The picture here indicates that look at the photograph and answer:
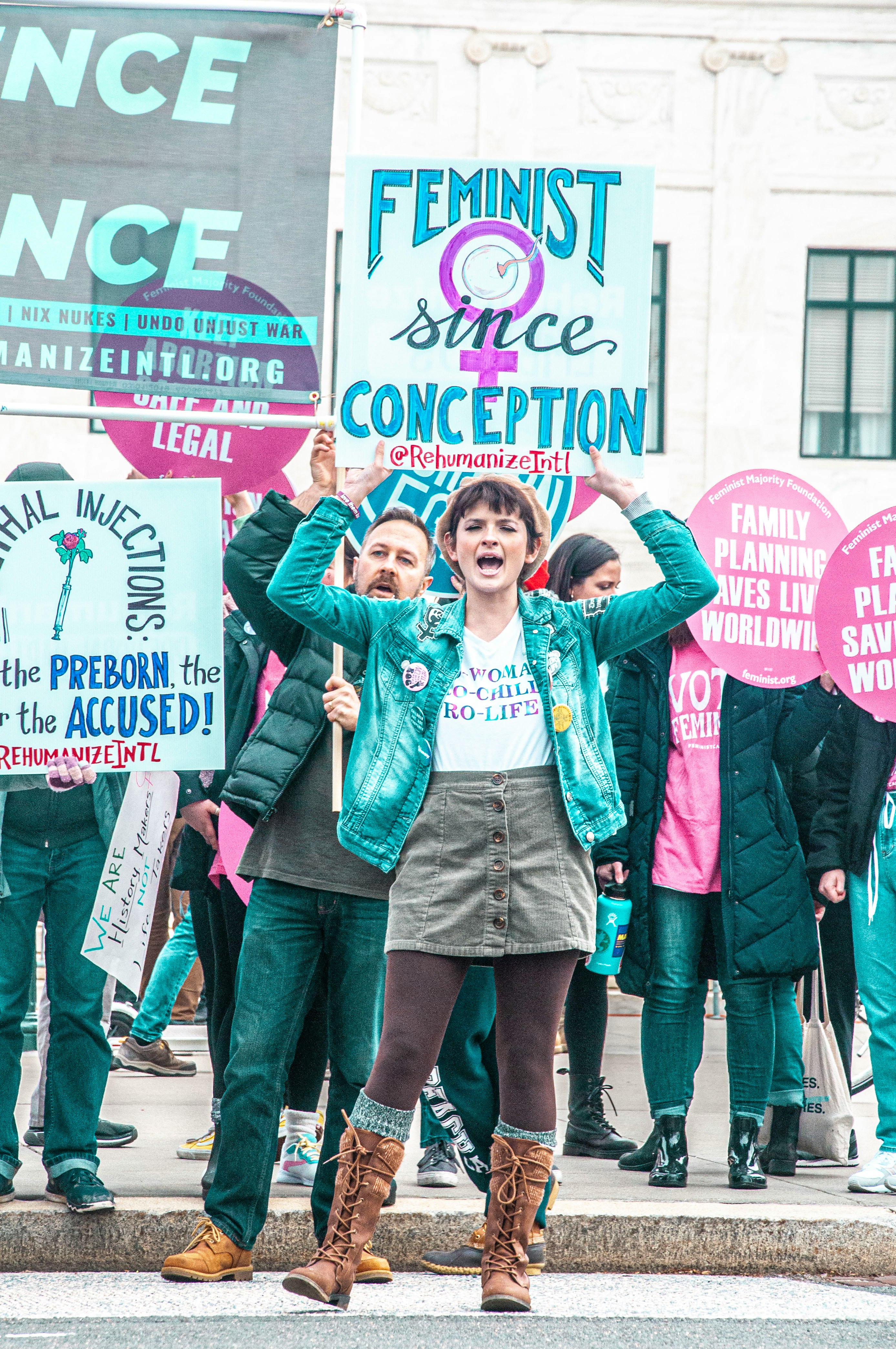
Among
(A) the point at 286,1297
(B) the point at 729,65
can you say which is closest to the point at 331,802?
(A) the point at 286,1297

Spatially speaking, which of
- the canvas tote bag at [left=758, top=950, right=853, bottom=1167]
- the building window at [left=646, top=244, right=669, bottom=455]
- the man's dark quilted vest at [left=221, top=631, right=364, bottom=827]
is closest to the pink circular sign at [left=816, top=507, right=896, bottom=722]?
the canvas tote bag at [left=758, top=950, right=853, bottom=1167]

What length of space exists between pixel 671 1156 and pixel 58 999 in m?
1.94

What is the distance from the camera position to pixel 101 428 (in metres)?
17.1

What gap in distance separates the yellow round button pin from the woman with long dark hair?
6.03ft

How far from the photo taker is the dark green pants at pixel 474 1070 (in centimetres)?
445

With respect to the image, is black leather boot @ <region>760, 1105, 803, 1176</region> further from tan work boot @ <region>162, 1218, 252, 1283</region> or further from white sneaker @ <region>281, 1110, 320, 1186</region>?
tan work boot @ <region>162, 1218, 252, 1283</region>

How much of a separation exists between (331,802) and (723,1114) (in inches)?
117

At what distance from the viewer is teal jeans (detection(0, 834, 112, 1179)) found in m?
4.54

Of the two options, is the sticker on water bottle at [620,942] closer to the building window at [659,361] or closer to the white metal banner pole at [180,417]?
the white metal banner pole at [180,417]

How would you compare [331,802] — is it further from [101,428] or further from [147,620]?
[101,428]

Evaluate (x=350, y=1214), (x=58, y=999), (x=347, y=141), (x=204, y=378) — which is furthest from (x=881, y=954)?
(x=347, y=141)

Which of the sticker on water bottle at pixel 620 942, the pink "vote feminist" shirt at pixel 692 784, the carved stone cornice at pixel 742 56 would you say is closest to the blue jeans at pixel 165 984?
the sticker on water bottle at pixel 620 942

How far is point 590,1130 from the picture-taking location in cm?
573

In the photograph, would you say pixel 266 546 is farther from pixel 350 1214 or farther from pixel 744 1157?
pixel 744 1157
